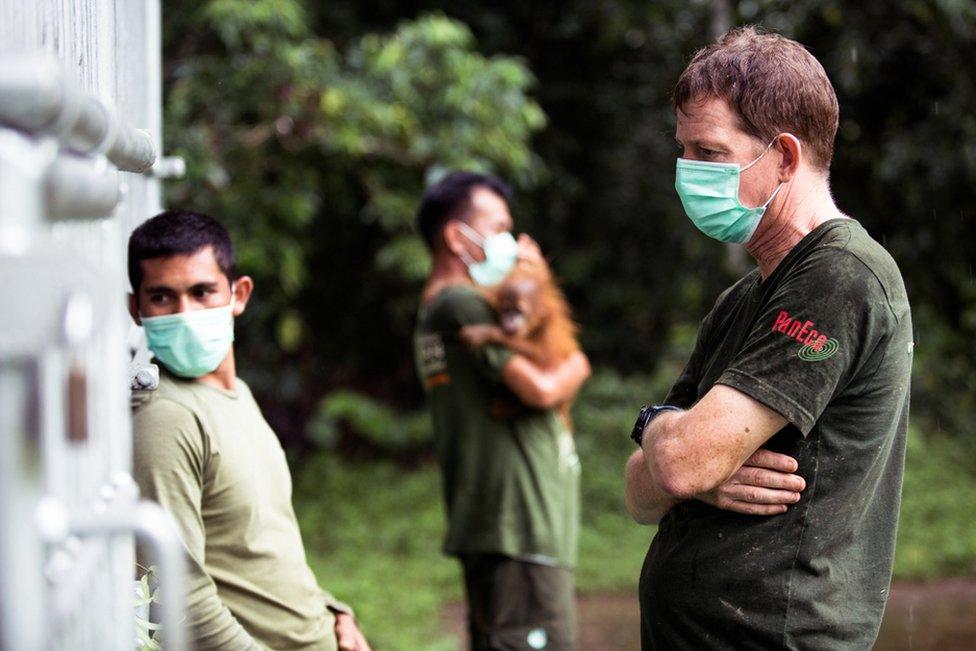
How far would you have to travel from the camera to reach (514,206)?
9906 millimetres

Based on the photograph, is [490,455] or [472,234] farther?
[472,234]

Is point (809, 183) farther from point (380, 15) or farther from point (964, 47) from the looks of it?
point (380, 15)

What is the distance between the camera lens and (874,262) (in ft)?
7.07

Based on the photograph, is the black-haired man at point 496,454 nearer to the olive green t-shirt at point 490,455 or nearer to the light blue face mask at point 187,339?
the olive green t-shirt at point 490,455

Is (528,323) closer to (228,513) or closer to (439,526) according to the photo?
(228,513)

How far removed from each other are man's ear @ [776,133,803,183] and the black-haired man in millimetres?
1896

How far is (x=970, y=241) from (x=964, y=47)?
1591mm

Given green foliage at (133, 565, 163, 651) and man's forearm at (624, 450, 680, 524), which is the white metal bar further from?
man's forearm at (624, 450, 680, 524)

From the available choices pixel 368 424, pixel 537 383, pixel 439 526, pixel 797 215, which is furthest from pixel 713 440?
pixel 368 424

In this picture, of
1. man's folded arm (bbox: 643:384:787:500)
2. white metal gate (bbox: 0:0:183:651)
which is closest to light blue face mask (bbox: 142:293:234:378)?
white metal gate (bbox: 0:0:183:651)

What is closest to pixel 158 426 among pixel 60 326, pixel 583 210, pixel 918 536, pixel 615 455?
pixel 60 326

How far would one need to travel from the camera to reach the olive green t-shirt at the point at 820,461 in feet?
6.89

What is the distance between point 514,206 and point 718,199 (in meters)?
7.59

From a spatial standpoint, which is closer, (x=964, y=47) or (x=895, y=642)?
(x=895, y=642)
